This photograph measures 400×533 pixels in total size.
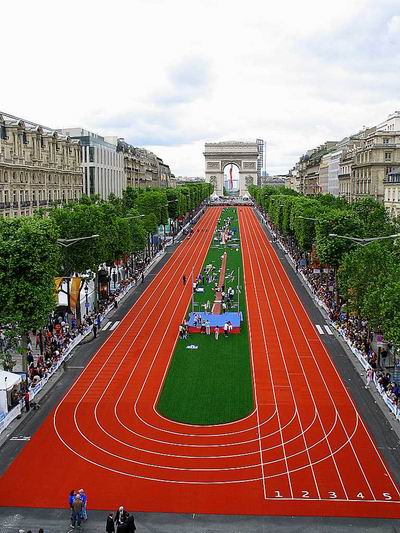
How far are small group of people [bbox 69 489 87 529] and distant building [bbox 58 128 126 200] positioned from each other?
82.1 m

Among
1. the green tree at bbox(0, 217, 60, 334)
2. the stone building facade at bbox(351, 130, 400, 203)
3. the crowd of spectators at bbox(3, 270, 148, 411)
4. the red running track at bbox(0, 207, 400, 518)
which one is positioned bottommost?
the red running track at bbox(0, 207, 400, 518)

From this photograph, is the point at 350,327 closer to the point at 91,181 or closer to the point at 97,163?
the point at 91,181

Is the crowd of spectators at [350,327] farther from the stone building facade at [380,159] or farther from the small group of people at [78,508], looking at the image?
the stone building facade at [380,159]

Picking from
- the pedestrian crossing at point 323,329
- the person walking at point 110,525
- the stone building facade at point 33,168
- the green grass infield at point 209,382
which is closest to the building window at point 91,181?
the stone building facade at point 33,168

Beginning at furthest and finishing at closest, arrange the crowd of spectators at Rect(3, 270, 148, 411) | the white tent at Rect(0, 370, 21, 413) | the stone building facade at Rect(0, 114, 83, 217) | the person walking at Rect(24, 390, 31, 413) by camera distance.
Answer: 1. the stone building facade at Rect(0, 114, 83, 217)
2. the crowd of spectators at Rect(3, 270, 148, 411)
3. the person walking at Rect(24, 390, 31, 413)
4. the white tent at Rect(0, 370, 21, 413)

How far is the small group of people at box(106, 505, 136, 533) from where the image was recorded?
A: 20484 millimetres

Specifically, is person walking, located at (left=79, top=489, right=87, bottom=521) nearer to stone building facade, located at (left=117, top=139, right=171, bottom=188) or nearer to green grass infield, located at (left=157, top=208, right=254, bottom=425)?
green grass infield, located at (left=157, top=208, right=254, bottom=425)

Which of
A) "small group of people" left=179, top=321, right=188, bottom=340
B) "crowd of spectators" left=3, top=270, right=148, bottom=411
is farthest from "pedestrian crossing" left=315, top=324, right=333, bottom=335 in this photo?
"crowd of spectators" left=3, top=270, right=148, bottom=411

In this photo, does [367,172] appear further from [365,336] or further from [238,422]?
[238,422]

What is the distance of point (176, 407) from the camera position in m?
32.8

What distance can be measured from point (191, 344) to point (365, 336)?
42.4ft

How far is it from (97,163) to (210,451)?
83567 millimetres

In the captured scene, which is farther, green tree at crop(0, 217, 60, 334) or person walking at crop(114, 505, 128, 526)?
green tree at crop(0, 217, 60, 334)

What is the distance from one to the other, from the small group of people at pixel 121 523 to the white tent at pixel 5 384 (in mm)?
11790
